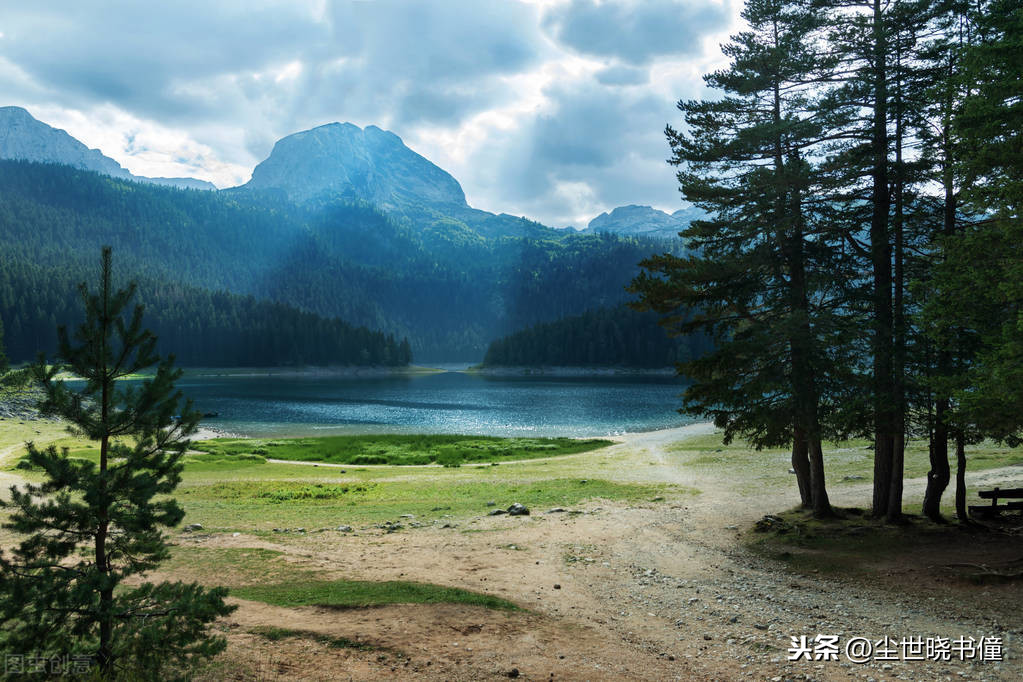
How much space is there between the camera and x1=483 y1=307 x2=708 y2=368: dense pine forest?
6855 inches

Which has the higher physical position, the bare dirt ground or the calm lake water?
the bare dirt ground

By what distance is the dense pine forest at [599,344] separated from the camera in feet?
571

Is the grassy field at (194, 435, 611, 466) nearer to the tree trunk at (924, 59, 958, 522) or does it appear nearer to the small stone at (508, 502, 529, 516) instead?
the small stone at (508, 502, 529, 516)

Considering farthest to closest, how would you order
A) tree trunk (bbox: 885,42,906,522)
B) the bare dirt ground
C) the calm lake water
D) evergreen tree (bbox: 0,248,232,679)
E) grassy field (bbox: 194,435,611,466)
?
the calm lake water
grassy field (bbox: 194,435,611,466)
tree trunk (bbox: 885,42,906,522)
the bare dirt ground
evergreen tree (bbox: 0,248,232,679)

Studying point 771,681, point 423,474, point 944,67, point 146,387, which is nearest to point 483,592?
point 771,681

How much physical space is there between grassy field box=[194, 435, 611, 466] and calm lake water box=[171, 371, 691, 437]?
692 cm

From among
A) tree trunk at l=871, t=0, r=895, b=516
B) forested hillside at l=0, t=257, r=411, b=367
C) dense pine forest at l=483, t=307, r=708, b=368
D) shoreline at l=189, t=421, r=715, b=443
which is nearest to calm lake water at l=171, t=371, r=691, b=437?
shoreline at l=189, t=421, r=715, b=443

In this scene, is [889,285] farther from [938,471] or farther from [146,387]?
[146,387]

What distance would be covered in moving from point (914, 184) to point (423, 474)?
86.0ft

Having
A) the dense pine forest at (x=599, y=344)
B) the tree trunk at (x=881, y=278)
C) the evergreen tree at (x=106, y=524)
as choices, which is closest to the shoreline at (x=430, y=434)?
the tree trunk at (x=881, y=278)

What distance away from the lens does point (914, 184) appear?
16.4m

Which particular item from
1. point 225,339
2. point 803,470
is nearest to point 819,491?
point 803,470

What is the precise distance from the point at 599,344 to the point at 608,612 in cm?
17159

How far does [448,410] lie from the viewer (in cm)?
8538
